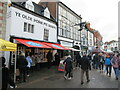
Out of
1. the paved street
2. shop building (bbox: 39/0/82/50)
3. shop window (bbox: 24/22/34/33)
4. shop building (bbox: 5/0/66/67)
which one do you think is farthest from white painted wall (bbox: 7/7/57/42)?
the paved street

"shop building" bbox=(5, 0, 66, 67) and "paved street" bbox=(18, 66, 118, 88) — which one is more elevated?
"shop building" bbox=(5, 0, 66, 67)

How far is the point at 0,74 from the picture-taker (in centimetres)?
450

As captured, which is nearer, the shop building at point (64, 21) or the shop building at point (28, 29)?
the shop building at point (28, 29)

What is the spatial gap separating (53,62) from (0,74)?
37.9ft

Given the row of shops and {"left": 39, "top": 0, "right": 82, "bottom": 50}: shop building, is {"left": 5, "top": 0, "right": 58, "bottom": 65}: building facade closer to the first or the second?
the row of shops

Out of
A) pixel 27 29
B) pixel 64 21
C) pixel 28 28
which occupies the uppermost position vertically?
pixel 64 21

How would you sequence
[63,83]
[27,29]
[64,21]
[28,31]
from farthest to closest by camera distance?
[64,21]
[28,31]
[27,29]
[63,83]

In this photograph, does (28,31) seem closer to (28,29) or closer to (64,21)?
(28,29)

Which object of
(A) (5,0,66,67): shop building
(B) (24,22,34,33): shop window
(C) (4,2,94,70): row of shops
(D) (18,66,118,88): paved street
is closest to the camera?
(D) (18,66,118,88): paved street

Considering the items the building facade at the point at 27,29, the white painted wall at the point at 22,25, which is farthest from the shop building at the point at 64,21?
the white painted wall at the point at 22,25

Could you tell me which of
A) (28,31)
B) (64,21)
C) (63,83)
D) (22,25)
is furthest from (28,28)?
(64,21)

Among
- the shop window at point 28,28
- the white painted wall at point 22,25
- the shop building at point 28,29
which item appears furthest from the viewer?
the shop window at point 28,28

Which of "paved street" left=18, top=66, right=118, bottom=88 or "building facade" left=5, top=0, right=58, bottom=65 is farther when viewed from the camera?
"building facade" left=5, top=0, right=58, bottom=65

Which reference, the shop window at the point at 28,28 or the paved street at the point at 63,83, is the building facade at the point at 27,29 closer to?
the shop window at the point at 28,28
